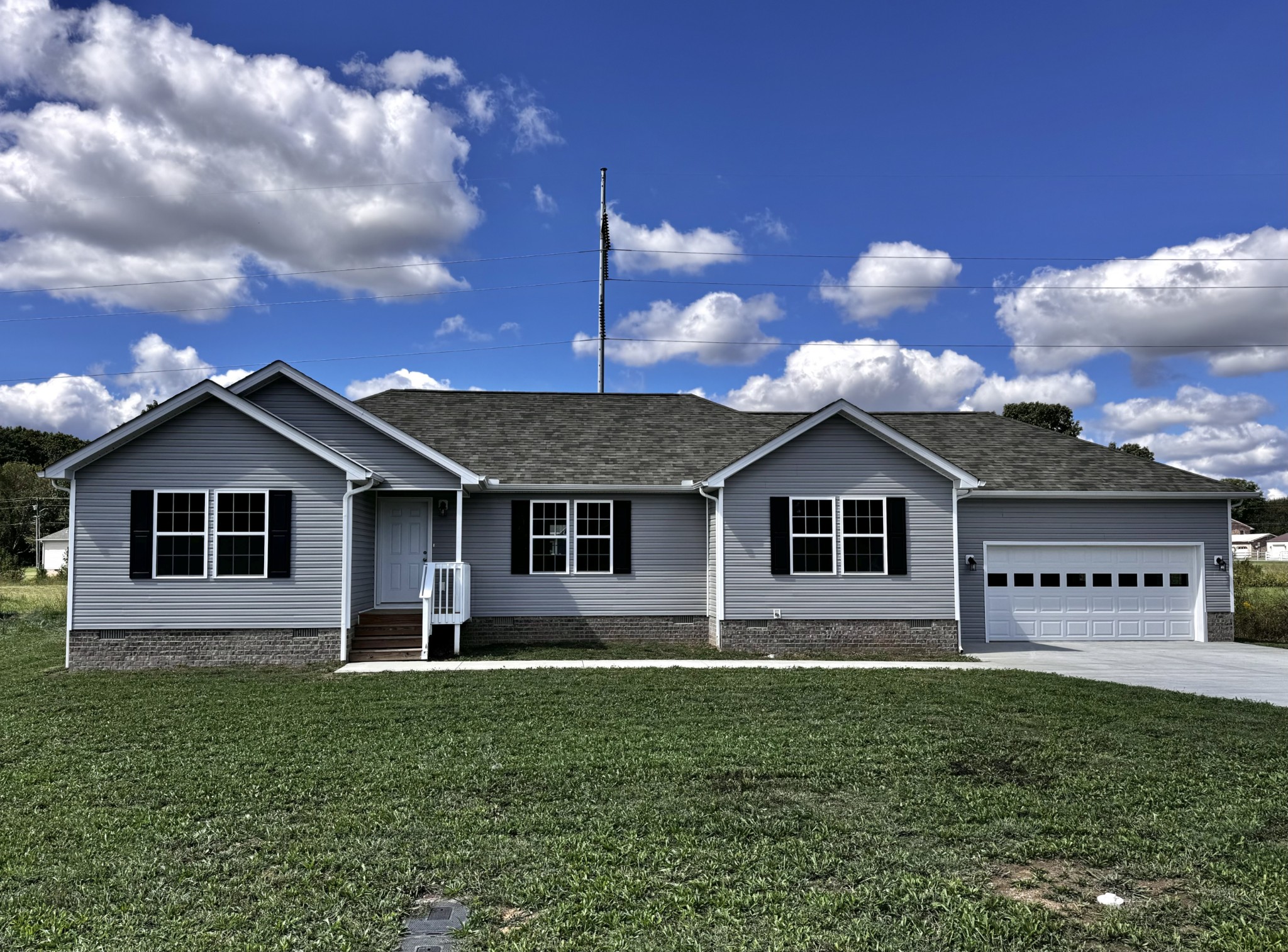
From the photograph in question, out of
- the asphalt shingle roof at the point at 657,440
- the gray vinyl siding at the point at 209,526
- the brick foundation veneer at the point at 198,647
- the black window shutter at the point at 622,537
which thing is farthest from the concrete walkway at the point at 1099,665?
the asphalt shingle roof at the point at 657,440

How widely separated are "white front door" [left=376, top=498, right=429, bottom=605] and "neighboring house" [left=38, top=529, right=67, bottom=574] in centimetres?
5306

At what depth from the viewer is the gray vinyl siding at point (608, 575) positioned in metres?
15.9

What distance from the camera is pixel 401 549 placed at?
15.7 m

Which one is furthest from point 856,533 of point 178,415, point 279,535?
point 178,415

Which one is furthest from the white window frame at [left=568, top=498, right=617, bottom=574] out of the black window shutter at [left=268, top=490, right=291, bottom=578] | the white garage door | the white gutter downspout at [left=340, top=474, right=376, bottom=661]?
the white garage door

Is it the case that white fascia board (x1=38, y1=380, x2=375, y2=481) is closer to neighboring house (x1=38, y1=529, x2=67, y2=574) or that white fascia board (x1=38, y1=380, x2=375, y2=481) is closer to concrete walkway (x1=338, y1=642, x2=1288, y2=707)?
concrete walkway (x1=338, y1=642, x2=1288, y2=707)

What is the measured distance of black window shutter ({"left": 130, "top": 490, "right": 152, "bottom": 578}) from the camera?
1318 centimetres

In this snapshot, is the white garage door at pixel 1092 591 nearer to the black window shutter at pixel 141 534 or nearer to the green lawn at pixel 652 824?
the green lawn at pixel 652 824

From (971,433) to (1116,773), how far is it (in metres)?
13.9

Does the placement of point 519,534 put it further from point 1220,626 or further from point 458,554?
point 1220,626

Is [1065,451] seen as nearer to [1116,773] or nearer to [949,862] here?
[1116,773]

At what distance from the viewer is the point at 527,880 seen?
15.0 feet

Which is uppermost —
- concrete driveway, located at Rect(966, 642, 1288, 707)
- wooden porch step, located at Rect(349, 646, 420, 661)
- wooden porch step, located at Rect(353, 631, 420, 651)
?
wooden porch step, located at Rect(353, 631, 420, 651)

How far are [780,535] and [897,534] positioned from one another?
205 centimetres
